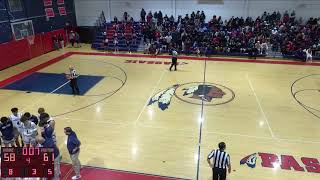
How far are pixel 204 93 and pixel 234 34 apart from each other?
9.82 m

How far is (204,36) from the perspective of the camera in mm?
22188

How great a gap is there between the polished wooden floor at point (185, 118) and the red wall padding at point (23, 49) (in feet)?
3.21

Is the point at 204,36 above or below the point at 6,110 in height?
above

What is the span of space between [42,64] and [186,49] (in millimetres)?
10196

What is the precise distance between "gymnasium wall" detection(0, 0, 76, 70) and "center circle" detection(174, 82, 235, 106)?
11.3 m

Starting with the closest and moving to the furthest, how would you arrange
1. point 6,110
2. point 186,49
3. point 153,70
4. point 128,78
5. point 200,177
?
point 200,177 < point 6,110 < point 128,78 < point 153,70 < point 186,49

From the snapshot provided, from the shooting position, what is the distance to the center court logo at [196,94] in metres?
12.7

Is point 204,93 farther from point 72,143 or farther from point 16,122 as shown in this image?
point 16,122

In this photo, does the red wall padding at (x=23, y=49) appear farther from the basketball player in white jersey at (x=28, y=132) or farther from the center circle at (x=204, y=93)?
the basketball player in white jersey at (x=28, y=132)

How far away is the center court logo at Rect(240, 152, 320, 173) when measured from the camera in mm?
8094

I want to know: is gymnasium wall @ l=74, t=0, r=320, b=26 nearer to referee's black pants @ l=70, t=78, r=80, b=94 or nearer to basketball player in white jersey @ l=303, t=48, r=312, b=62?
basketball player in white jersey @ l=303, t=48, r=312, b=62

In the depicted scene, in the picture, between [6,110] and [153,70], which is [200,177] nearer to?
[6,110]

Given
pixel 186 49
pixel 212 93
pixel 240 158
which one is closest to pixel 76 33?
pixel 186 49

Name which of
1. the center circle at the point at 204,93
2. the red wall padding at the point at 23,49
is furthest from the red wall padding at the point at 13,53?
the center circle at the point at 204,93
